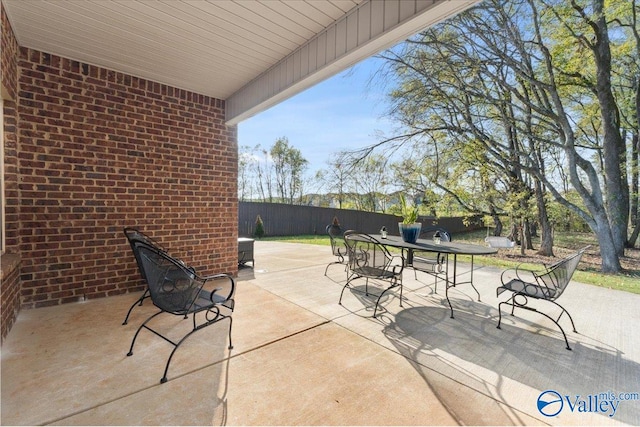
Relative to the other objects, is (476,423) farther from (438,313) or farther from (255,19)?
(255,19)

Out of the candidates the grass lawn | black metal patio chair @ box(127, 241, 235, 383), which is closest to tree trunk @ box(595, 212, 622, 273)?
the grass lawn

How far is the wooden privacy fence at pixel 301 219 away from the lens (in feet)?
38.8

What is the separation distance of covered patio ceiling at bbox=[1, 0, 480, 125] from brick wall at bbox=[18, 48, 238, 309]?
0.40 meters

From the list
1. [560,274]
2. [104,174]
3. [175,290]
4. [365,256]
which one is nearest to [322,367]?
[175,290]

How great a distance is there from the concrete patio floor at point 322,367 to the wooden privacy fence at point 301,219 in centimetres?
853

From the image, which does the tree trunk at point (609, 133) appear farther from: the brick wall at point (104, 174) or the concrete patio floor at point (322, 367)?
the brick wall at point (104, 174)

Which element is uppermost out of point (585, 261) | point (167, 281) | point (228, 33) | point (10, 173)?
point (228, 33)

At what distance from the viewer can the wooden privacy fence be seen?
11820 mm

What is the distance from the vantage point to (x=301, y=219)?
43.6 feet

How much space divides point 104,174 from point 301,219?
395 inches

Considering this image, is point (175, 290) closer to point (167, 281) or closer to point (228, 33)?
point (167, 281)

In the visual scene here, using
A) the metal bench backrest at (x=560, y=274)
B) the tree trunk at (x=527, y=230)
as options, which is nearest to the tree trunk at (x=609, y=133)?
the tree trunk at (x=527, y=230)

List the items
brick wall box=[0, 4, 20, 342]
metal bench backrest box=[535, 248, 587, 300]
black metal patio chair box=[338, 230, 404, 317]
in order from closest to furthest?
brick wall box=[0, 4, 20, 342] → metal bench backrest box=[535, 248, 587, 300] → black metal patio chair box=[338, 230, 404, 317]

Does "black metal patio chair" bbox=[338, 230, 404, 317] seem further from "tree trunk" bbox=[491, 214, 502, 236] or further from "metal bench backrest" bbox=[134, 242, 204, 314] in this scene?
"tree trunk" bbox=[491, 214, 502, 236]
